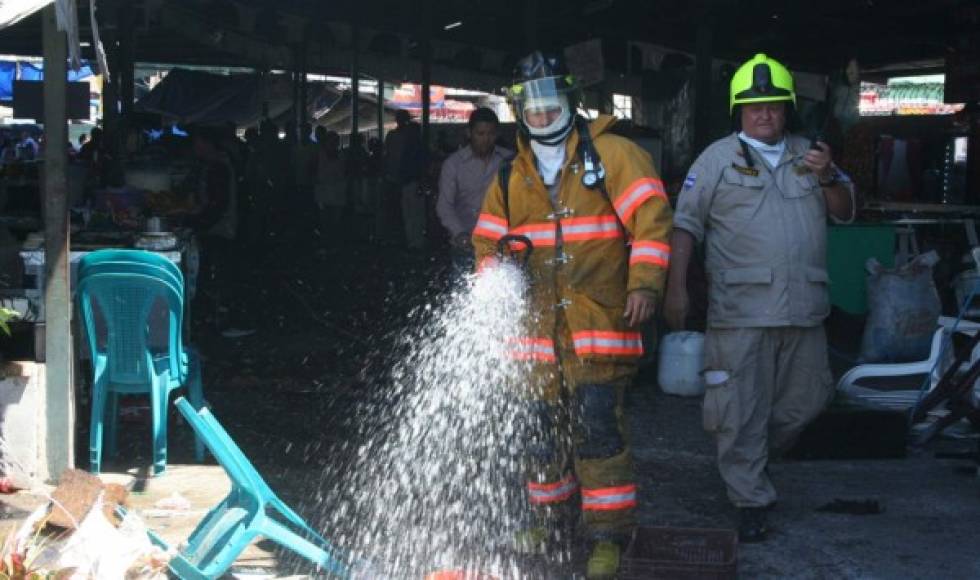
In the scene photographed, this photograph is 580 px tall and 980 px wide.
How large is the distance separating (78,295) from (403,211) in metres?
10.1

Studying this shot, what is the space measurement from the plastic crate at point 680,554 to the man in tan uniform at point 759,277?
18.3 inches

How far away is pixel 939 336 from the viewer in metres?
7.23

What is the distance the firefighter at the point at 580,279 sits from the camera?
487 cm

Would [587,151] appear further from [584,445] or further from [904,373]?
[904,373]

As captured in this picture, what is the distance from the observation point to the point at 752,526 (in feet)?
17.2

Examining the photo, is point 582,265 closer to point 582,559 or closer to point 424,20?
point 582,559

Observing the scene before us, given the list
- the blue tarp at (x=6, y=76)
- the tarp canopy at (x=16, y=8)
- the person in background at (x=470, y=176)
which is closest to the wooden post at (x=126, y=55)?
the person in background at (x=470, y=176)

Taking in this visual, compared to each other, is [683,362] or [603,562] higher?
[683,362]

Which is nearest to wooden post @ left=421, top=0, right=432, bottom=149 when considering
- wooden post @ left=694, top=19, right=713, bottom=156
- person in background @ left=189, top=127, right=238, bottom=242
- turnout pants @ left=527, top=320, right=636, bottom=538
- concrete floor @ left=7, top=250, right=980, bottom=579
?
person in background @ left=189, top=127, right=238, bottom=242

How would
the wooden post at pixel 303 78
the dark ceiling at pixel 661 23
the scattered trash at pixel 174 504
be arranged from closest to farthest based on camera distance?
the scattered trash at pixel 174 504
the dark ceiling at pixel 661 23
the wooden post at pixel 303 78

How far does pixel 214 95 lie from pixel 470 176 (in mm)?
21924

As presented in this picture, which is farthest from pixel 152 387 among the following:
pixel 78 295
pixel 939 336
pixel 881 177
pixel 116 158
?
pixel 881 177

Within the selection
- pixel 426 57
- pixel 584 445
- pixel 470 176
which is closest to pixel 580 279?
pixel 584 445

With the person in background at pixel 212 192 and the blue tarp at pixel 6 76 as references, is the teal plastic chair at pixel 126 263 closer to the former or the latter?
the person in background at pixel 212 192
